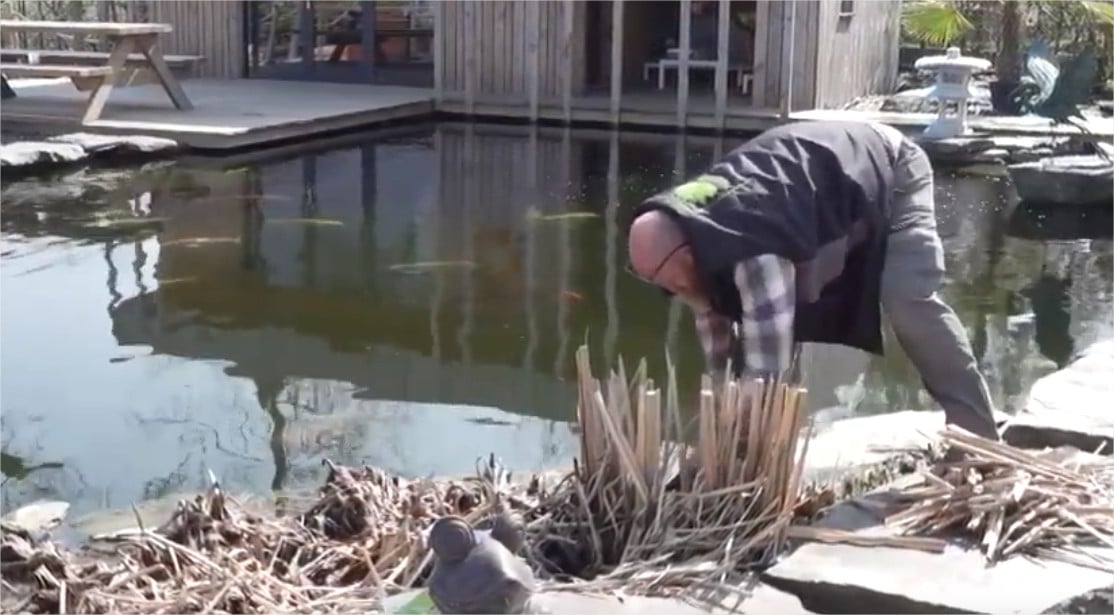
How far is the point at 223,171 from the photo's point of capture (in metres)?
9.89

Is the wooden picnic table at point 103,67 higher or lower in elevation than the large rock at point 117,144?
higher

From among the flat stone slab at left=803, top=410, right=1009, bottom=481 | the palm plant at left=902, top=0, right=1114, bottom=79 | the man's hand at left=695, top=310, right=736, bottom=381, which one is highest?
the palm plant at left=902, top=0, right=1114, bottom=79

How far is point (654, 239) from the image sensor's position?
293 cm

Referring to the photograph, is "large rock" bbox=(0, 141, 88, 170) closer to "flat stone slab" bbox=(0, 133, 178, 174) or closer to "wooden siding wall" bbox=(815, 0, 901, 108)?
"flat stone slab" bbox=(0, 133, 178, 174)

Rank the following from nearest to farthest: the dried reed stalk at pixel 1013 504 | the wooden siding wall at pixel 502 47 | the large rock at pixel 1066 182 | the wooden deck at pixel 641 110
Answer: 1. the dried reed stalk at pixel 1013 504
2. the large rock at pixel 1066 182
3. the wooden deck at pixel 641 110
4. the wooden siding wall at pixel 502 47

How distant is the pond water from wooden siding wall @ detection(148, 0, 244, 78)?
551cm

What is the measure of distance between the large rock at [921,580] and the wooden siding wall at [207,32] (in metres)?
13.1

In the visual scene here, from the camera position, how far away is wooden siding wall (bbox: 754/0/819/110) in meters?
12.2

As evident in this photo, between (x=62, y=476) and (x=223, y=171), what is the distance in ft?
18.8

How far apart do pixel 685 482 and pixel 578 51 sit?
1088cm

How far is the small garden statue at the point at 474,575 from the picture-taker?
93.4 inches

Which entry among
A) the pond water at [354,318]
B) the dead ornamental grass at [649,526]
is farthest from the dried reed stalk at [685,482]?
the pond water at [354,318]

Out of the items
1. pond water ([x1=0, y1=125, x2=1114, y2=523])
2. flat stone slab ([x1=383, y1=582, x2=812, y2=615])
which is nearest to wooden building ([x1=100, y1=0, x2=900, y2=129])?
pond water ([x1=0, y1=125, x2=1114, y2=523])

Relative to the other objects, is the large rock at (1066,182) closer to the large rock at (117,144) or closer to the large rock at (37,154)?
the large rock at (117,144)
